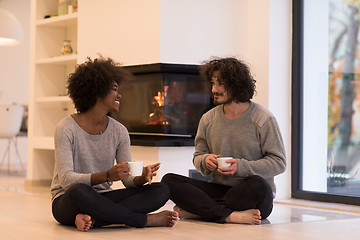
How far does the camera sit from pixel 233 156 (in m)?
3.38

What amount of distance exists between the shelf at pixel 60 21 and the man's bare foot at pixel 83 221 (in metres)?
2.87

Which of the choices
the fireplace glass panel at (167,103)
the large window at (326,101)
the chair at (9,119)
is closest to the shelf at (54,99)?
the fireplace glass panel at (167,103)

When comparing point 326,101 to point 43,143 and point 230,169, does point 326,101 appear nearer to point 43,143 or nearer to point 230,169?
point 230,169

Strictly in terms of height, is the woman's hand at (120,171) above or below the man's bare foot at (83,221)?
above

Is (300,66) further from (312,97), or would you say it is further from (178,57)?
(178,57)

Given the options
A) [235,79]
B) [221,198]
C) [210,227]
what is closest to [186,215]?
[221,198]

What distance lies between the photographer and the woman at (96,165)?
2.84 metres

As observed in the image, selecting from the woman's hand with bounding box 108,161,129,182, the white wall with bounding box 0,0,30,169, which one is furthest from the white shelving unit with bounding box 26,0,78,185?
the white wall with bounding box 0,0,30,169

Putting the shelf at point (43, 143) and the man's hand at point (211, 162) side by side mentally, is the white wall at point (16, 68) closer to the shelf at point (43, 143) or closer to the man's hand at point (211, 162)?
the shelf at point (43, 143)

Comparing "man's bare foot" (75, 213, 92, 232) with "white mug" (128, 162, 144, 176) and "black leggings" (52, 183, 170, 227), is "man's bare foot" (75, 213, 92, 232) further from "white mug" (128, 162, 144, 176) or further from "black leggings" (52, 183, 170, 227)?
"white mug" (128, 162, 144, 176)

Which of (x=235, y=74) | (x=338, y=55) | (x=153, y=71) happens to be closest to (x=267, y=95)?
(x=338, y=55)

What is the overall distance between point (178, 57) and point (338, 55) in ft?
3.88

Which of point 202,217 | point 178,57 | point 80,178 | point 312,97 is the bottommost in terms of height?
point 202,217

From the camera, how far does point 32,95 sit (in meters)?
5.77
